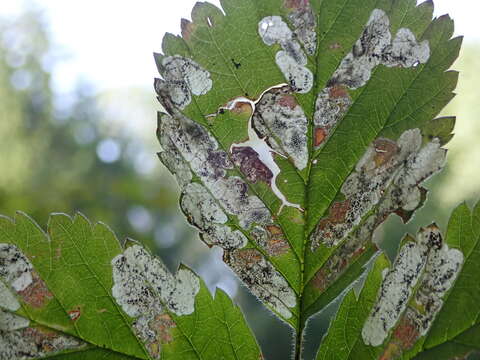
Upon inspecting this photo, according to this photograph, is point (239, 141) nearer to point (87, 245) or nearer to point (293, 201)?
point (293, 201)

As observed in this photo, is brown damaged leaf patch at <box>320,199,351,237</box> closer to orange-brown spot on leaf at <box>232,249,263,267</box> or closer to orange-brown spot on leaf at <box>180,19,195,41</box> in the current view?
orange-brown spot on leaf at <box>232,249,263,267</box>

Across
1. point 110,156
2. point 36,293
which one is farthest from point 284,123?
point 110,156

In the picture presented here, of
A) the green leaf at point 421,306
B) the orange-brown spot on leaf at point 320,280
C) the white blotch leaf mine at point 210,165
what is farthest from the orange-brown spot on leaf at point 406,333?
the white blotch leaf mine at point 210,165

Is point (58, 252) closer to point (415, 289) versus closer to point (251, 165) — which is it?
point (251, 165)

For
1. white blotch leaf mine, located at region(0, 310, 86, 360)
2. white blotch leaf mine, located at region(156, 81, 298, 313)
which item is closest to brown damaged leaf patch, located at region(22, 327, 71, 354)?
white blotch leaf mine, located at region(0, 310, 86, 360)

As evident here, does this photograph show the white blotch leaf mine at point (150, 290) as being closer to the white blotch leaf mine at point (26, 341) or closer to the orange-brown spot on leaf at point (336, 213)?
the white blotch leaf mine at point (26, 341)

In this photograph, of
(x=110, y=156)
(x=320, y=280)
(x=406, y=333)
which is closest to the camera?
(x=406, y=333)
